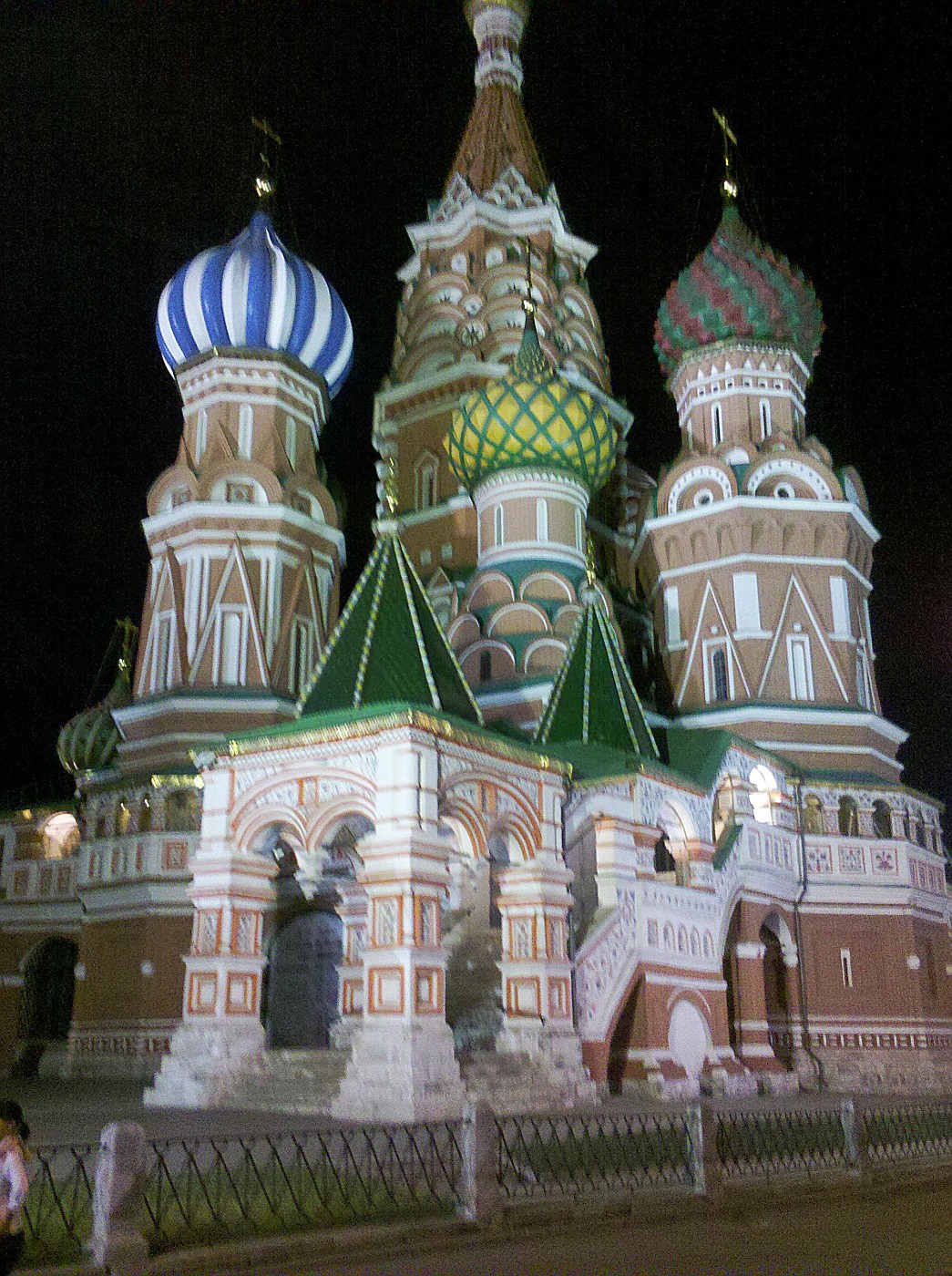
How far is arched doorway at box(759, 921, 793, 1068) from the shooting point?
55.4ft

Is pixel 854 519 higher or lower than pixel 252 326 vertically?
lower

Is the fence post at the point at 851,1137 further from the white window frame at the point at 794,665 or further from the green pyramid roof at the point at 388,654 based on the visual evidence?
the white window frame at the point at 794,665

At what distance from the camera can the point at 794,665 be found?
1873 centimetres

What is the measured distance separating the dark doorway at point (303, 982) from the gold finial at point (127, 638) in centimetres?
930

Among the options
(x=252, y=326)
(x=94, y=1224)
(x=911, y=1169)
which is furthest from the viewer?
(x=252, y=326)

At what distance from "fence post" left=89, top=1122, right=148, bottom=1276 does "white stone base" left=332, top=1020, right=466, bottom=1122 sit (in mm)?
4335

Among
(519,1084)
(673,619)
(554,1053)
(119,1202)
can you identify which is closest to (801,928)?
(673,619)

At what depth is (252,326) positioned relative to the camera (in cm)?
2042

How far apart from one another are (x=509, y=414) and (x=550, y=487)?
4.26 ft

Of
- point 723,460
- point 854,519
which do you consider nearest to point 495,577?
point 723,460

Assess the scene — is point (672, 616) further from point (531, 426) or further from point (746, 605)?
point (531, 426)

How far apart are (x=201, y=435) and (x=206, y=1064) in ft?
37.4

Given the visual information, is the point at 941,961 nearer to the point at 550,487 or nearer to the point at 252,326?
the point at 550,487

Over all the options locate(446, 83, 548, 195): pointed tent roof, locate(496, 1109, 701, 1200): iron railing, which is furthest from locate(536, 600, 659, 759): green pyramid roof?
locate(446, 83, 548, 195): pointed tent roof
